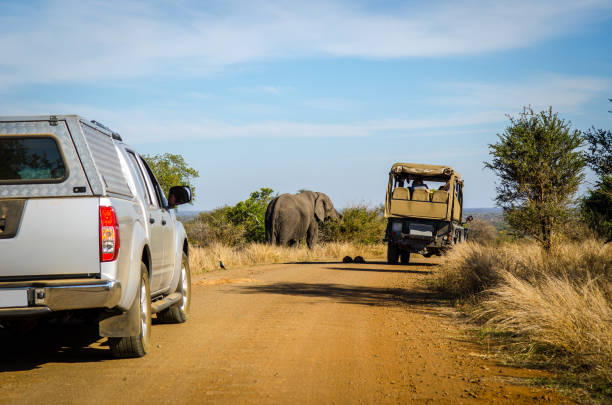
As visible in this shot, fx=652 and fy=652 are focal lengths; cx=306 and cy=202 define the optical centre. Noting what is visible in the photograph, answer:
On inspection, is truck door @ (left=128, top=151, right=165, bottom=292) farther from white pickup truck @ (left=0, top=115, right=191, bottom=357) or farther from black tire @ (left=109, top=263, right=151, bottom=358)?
white pickup truck @ (left=0, top=115, right=191, bottom=357)

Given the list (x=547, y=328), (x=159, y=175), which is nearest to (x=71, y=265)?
(x=547, y=328)

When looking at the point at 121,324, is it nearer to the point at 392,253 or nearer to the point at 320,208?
the point at 392,253

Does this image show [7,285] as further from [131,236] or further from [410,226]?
[410,226]

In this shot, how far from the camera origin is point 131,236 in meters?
6.07

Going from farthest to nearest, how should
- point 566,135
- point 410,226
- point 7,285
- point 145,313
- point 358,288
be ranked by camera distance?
1. point 410,226
2. point 566,135
3. point 358,288
4. point 145,313
5. point 7,285

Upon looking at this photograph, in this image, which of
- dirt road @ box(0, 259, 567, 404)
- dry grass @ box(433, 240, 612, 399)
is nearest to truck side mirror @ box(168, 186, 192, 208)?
dirt road @ box(0, 259, 567, 404)

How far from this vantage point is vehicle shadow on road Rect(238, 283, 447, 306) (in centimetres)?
1131

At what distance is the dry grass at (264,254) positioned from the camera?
20031mm

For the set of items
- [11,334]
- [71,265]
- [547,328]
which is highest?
[71,265]

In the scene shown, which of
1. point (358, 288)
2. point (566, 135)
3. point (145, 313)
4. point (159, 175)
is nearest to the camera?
point (145, 313)

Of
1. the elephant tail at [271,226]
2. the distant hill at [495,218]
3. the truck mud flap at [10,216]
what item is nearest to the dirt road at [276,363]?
the truck mud flap at [10,216]

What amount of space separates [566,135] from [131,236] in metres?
13.5

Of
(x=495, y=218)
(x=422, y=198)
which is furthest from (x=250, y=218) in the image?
(x=495, y=218)

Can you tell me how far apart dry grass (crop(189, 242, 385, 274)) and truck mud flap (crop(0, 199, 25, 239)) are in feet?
41.5
